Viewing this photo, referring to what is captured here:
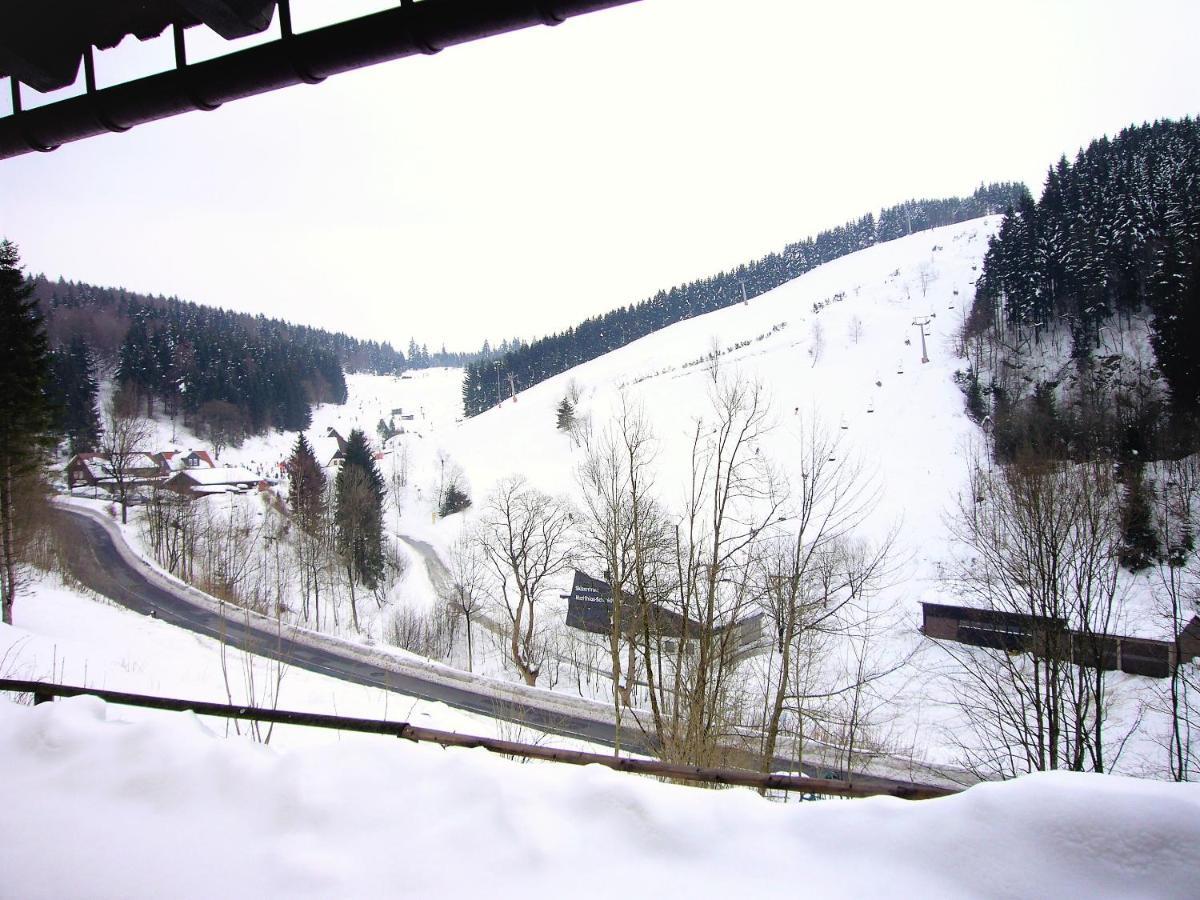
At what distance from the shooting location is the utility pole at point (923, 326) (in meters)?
42.6

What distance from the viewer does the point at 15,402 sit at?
14.4m

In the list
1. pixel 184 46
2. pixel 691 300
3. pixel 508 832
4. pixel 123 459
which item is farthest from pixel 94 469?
pixel 691 300

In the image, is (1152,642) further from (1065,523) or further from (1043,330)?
(1043,330)

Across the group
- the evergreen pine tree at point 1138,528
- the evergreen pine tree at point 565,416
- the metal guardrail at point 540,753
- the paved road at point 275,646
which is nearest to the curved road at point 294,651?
the paved road at point 275,646

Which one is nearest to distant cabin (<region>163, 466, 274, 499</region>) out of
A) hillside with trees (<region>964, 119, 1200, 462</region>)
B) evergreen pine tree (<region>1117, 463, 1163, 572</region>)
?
evergreen pine tree (<region>1117, 463, 1163, 572</region>)

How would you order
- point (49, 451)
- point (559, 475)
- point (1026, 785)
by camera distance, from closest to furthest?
point (1026, 785), point (49, 451), point (559, 475)

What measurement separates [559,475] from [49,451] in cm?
2796

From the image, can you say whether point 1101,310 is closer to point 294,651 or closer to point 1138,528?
point 1138,528

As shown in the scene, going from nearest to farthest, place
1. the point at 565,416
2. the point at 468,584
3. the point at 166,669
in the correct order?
the point at 166,669
the point at 468,584
the point at 565,416

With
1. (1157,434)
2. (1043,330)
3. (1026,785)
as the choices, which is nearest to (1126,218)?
(1043,330)

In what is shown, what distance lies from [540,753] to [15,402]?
62.1 feet

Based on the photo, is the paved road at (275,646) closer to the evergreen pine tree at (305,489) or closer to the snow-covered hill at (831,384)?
the evergreen pine tree at (305,489)

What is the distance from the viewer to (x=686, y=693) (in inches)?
327

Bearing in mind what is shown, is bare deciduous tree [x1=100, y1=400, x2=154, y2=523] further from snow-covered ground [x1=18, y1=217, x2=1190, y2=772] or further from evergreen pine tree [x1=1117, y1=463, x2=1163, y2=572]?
evergreen pine tree [x1=1117, y1=463, x2=1163, y2=572]
